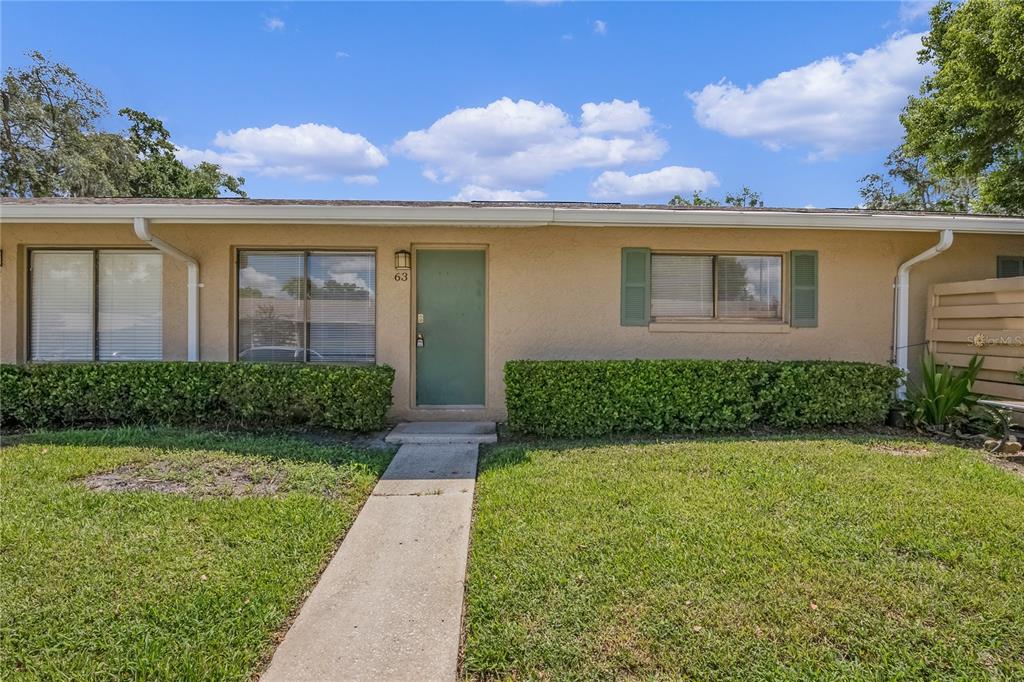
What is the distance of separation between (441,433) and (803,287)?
A: 15.9 feet

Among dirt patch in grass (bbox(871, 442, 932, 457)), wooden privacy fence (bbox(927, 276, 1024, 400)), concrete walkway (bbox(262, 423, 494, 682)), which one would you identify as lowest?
concrete walkway (bbox(262, 423, 494, 682))

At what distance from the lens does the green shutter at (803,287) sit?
256 inches

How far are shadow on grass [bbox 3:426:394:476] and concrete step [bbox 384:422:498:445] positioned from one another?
1.36 feet

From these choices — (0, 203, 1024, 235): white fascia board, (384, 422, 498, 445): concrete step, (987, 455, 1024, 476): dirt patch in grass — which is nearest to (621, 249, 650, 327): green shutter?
(0, 203, 1024, 235): white fascia board

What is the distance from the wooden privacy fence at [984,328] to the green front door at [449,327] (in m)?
5.76

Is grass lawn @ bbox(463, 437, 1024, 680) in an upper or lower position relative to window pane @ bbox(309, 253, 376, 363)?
lower

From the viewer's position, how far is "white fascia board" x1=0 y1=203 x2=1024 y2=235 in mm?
5535

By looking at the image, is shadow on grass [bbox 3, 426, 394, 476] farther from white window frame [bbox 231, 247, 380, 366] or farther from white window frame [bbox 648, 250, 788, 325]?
white window frame [bbox 648, 250, 788, 325]

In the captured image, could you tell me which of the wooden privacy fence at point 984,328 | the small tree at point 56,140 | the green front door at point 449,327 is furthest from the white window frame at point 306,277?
the small tree at point 56,140

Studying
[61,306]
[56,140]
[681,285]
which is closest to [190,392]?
[61,306]

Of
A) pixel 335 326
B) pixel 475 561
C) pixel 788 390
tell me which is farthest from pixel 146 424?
pixel 788 390

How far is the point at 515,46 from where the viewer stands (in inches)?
373

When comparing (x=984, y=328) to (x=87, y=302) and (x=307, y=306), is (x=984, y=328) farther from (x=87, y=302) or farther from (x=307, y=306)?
(x=87, y=302)

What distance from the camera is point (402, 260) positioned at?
249 inches
